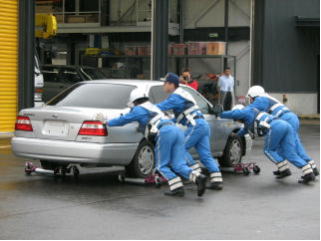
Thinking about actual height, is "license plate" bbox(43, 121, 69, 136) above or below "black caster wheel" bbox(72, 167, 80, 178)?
above

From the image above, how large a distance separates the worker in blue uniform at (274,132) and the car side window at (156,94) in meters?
0.95

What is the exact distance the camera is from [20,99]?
1825 cm

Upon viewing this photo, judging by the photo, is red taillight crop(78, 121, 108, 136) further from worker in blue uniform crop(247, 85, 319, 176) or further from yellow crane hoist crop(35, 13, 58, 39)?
yellow crane hoist crop(35, 13, 58, 39)

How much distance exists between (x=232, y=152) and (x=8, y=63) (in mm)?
6939

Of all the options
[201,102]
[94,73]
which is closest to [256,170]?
[201,102]

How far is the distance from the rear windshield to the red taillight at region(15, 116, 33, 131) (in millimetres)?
540

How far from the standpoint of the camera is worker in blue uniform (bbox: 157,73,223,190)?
10.5 meters

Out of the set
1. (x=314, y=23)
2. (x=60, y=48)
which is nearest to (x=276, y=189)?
(x=314, y=23)

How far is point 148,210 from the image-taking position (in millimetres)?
9047

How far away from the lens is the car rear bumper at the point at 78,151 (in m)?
10.6

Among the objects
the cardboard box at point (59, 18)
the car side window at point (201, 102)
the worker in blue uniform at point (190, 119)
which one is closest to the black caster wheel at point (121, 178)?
the worker in blue uniform at point (190, 119)

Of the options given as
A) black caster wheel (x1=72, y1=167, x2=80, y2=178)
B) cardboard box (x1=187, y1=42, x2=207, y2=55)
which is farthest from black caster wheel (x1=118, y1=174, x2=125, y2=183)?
cardboard box (x1=187, y1=42, x2=207, y2=55)

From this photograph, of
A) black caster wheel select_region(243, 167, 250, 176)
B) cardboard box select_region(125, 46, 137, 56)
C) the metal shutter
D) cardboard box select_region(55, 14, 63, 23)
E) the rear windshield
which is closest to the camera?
the rear windshield

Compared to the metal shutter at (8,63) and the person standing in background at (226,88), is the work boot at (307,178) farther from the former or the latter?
the person standing in background at (226,88)
